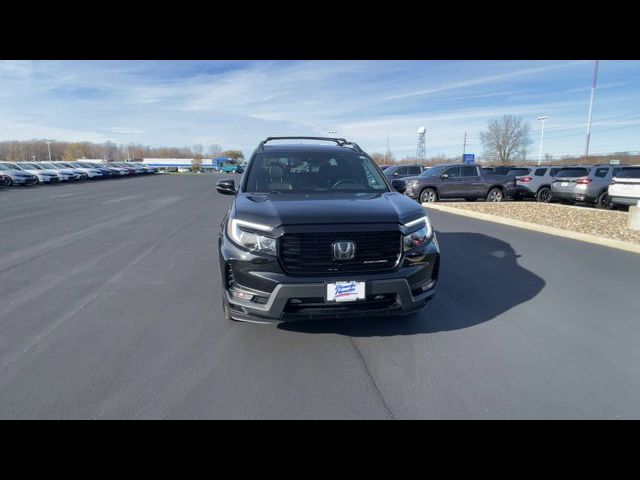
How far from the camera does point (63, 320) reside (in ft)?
13.1

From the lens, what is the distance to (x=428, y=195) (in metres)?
16.6

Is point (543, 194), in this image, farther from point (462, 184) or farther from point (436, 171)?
point (436, 171)

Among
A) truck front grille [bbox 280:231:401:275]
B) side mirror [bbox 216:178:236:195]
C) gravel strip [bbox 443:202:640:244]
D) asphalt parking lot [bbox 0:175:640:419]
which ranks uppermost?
side mirror [bbox 216:178:236:195]

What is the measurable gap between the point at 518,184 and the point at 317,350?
56.4 feet

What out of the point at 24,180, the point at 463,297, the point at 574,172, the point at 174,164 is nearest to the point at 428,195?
the point at 574,172

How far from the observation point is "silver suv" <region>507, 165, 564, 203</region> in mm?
17031

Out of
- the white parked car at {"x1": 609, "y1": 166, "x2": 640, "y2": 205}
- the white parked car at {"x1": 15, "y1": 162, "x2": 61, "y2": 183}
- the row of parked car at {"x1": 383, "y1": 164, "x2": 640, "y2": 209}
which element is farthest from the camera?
the white parked car at {"x1": 15, "y1": 162, "x2": 61, "y2": 183}

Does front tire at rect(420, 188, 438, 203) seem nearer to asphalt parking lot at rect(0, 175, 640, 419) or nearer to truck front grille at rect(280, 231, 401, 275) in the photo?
asphalt parking lot at rect(0, 175, 640, 419)

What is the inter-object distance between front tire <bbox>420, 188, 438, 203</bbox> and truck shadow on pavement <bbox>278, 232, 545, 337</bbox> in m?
9.48

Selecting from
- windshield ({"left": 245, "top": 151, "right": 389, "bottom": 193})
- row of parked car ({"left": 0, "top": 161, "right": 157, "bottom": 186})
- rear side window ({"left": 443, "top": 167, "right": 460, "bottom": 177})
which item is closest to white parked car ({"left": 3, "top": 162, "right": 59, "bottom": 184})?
row of parked car ({"left": 0, "top": 161, "right": 157, "bottom": 186})

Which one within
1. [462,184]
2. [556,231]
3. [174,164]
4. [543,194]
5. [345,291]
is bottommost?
[556,231]

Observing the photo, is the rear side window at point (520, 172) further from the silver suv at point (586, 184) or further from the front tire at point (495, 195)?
the silver suv at point (586, 184)

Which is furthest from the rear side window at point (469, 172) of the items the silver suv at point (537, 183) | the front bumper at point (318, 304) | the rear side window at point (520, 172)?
the front bumper at point (318, 304)

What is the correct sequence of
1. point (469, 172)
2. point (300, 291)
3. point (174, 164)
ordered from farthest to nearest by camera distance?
point (174, 164), point (469, 172), point (300, 291)
